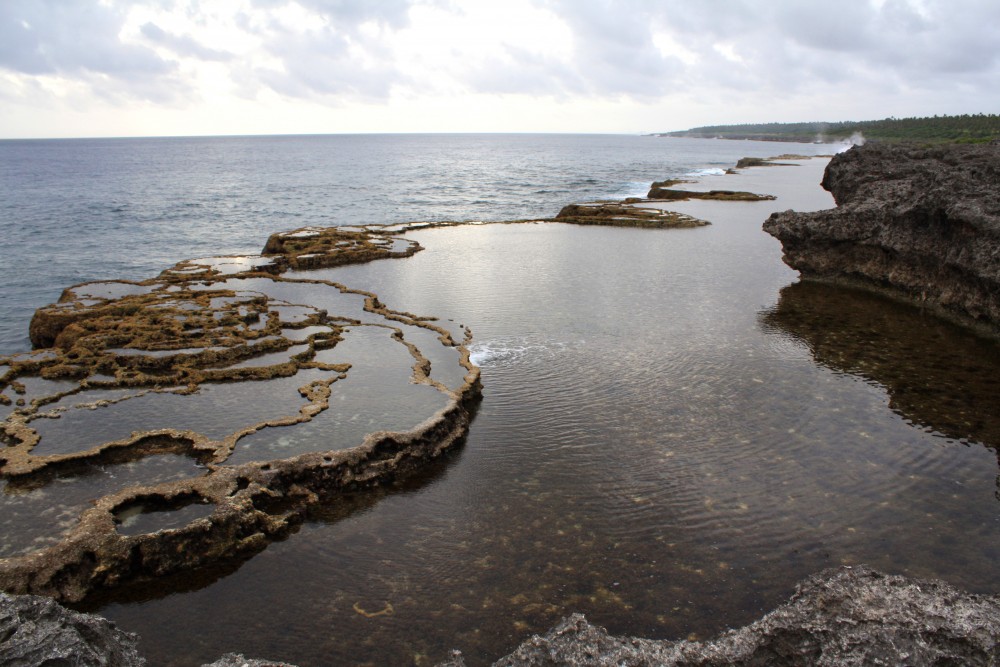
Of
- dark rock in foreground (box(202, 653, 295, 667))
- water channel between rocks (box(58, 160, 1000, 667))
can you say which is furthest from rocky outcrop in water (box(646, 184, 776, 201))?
dark rock in foreground (box(202, 653, 295, 667))

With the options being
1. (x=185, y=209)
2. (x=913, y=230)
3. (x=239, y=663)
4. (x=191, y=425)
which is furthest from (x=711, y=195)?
(x=239, y=663)

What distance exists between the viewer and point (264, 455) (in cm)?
1073

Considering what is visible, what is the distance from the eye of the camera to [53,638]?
17.6 ft

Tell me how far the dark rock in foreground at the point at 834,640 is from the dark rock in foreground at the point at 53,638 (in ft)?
10.2

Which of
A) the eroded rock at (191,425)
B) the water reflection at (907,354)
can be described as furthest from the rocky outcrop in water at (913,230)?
the eroded rock at (191,425)

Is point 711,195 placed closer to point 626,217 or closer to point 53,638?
point 626,217

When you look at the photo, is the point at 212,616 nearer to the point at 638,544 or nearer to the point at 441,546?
the point at 441,546

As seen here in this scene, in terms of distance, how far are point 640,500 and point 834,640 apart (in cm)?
428

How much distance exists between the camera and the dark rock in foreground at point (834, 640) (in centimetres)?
551

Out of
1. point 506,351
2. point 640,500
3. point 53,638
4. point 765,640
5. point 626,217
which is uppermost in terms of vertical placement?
point 626,217

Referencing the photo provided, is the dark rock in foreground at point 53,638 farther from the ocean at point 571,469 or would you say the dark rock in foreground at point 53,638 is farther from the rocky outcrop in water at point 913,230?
the rocky outcrop in water at point 913,230

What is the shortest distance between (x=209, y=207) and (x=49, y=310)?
45108 mm

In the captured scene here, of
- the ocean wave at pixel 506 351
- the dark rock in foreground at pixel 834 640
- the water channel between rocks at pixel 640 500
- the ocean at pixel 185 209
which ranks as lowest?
the water channel between rocks at pixel 640 500

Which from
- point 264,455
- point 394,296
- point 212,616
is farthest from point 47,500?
point 394,296
